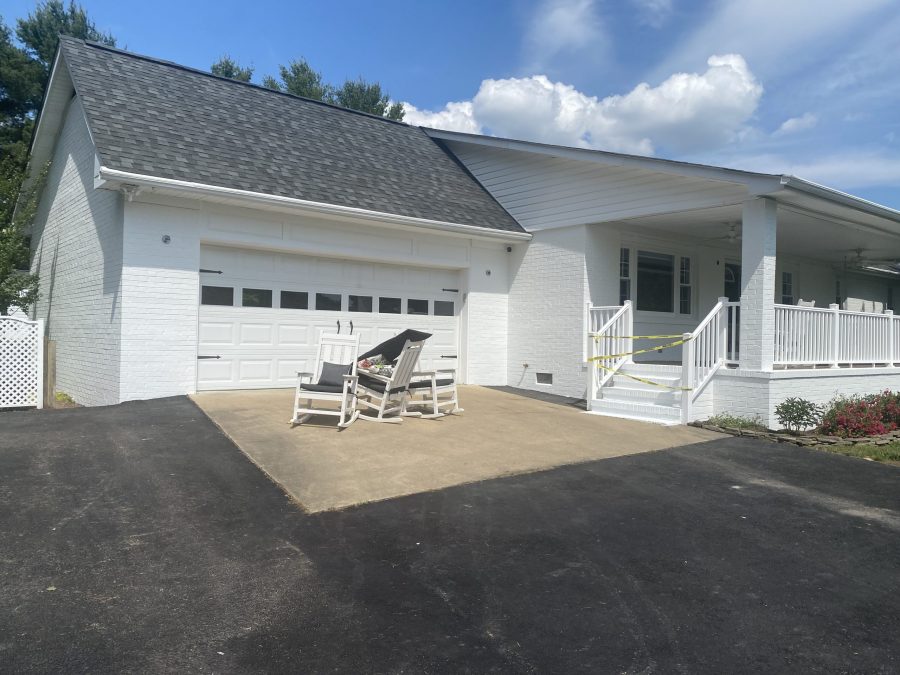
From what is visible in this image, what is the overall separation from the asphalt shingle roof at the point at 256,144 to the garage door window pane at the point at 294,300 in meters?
1.69

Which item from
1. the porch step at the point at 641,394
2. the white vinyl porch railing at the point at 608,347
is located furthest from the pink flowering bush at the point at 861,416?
the white vinyl porch railing at the point at 608,347

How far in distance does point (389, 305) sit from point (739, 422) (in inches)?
252

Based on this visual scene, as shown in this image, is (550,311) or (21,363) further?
(550,311)

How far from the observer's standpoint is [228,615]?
3561 mm

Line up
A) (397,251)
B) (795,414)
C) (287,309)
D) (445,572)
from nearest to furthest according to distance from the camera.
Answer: (445,572), (795,414), (287,309), (397,251)

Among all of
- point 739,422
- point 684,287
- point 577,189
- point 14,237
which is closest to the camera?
point 739,422

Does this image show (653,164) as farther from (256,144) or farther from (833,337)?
(256,144)

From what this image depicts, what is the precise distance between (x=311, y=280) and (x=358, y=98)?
81.1 ft

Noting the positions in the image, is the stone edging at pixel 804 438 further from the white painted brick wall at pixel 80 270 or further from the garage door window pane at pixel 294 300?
the white painted brick wall at pixel 80 270

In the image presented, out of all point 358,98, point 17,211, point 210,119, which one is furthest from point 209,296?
point 358,98

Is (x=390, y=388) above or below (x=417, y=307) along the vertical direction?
below

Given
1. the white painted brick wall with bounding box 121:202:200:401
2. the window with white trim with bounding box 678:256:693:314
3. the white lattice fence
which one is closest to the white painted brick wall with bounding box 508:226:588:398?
the window with white trim with bounding box 678:256:693:314

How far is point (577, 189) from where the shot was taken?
12328 mm

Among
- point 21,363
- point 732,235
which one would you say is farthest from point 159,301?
point 732,235
